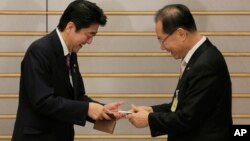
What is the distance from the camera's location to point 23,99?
3.18 metres

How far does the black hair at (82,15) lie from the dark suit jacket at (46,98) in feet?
0.50

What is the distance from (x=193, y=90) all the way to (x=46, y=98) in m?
0.95

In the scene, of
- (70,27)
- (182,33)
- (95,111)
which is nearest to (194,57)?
(182,33)

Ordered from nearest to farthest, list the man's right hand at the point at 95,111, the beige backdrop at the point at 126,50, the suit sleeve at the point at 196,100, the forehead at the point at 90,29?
the suit sleeve at the point at 196,100, the man's right hand at the point at 95,111, the forehead at the point at 90,29, the beige backdrop at the point at 126,50

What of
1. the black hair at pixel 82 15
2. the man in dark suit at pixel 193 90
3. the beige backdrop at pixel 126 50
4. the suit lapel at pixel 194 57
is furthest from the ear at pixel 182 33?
the beige backdrop at pixel 126 50

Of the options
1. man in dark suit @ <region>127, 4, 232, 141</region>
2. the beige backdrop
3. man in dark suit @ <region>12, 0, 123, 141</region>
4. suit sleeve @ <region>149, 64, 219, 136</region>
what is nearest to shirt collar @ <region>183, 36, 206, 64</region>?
man in dark suit @ <region>127, 4, 232, 141</region>

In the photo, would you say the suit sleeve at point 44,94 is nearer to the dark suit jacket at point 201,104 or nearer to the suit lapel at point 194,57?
the dark suit jacket at point 201,104

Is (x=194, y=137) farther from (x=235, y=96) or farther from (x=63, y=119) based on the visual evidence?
(x=235, y=96)

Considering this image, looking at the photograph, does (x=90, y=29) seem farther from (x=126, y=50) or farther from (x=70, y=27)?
(x=126, y=50)

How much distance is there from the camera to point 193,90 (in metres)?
2.85

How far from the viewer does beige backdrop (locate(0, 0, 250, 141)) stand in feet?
15.4

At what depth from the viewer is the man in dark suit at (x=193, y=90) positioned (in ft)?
9.30

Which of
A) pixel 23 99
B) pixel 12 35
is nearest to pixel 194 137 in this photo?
pixel 23 99

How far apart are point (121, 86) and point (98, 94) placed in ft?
0.82
